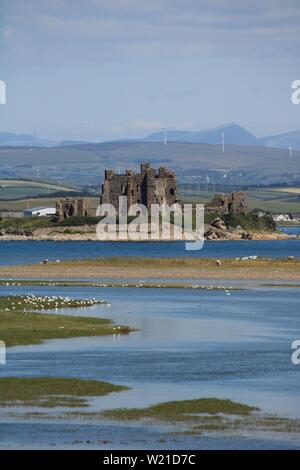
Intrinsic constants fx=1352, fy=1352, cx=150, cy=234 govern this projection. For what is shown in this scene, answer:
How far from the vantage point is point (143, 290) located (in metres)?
72.2

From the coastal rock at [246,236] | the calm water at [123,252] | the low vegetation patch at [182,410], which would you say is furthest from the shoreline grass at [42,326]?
the coastal rock at [246,236]

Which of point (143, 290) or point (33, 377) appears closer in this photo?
point (33, 377)

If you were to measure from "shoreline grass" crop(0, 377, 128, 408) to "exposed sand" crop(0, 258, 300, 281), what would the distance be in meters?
48.4

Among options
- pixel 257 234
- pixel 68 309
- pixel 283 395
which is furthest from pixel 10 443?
pixel 257 234

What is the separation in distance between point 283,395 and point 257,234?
166 m

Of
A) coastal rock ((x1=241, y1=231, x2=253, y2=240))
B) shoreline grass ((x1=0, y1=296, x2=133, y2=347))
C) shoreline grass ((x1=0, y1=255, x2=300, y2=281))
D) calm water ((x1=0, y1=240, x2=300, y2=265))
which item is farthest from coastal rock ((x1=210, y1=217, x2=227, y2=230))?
shoreline grass ((x1=0, y1=296, x2=133, y2=347))

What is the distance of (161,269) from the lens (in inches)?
3607

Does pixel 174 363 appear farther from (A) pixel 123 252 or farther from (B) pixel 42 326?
(A) pixel 123 252

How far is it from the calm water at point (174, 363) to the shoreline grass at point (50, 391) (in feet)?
1.98

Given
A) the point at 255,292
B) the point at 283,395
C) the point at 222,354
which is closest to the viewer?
the point at 283,395

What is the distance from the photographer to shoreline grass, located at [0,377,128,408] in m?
32.8

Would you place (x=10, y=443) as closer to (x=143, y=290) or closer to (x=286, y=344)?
(x=286, y=344)

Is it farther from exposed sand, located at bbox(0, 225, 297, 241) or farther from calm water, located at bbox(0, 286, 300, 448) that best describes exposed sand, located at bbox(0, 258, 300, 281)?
exposed sand, located at bbox(0, 225, 297, 241)
